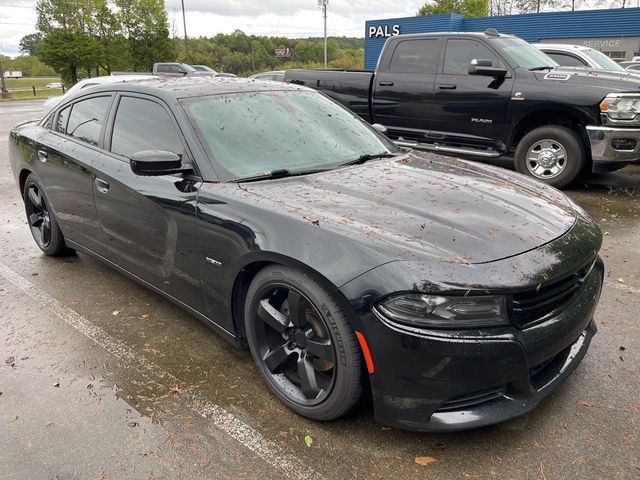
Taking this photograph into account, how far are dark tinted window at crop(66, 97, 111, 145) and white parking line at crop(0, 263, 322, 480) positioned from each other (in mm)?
1269

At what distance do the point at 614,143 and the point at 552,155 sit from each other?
755mm

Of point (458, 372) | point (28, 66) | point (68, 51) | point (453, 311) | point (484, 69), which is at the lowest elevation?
point (458, 372)

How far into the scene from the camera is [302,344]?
8.34 ft

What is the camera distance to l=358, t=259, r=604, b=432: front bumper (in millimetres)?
2088

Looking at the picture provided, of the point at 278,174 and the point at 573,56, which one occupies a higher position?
the point at 573,56

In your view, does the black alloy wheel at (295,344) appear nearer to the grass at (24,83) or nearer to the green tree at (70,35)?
the green tree at (70,35)

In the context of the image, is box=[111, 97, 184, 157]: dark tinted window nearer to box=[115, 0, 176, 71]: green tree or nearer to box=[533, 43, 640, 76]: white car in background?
box=[533, 43, 640, 76]: white car in background

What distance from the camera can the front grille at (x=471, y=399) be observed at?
7.18 ft

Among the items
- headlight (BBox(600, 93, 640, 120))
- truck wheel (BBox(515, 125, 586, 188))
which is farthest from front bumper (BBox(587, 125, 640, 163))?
truck wheel (BBox(515, 125, 586, 188))

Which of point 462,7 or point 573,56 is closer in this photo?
point 573,56

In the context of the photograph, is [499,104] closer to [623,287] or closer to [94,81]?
[623,287]

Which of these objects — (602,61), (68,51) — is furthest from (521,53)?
(68,51)

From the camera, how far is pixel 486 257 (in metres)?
2.21

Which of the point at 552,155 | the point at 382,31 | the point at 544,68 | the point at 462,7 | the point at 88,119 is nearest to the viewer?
the point at 88,119
